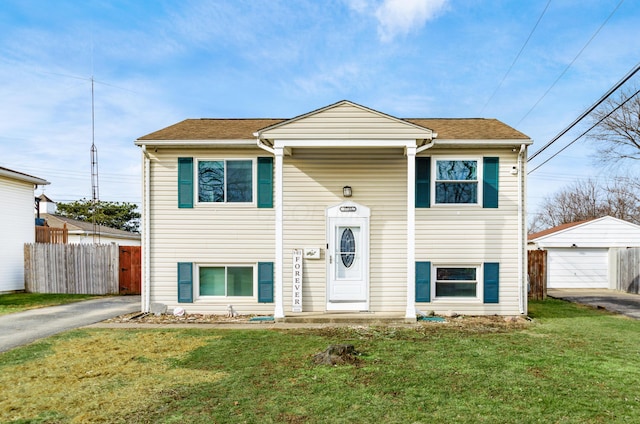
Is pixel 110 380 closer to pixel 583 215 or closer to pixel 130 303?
pixel 130 303

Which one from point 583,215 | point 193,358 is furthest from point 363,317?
point 583,215

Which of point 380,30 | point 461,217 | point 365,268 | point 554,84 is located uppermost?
point 380,30

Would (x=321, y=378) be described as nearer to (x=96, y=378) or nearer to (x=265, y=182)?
(x=96, y=378)

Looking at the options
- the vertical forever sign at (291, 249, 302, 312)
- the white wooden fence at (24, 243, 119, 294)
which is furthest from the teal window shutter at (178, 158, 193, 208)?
the white wooden fence at (24, 243, 119, 294)

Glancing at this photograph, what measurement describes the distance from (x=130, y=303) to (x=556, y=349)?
10.6 m

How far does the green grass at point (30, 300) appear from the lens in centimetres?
1161

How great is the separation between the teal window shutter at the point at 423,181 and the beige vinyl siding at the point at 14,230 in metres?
13.8

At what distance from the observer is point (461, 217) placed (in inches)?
398

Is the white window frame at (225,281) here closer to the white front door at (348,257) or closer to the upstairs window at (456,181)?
the white front door at (348,257)

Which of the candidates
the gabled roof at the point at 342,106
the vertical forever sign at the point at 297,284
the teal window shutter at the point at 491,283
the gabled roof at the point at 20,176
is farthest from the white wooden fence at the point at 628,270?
the gabled roof at the point at 20,176

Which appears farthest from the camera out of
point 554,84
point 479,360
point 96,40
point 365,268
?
point 96,40

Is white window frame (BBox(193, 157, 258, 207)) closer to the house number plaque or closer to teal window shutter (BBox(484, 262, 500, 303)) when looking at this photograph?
the house number plaque

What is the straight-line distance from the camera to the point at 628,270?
17984 millimetres

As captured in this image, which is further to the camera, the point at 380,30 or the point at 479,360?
the point at 380,30
